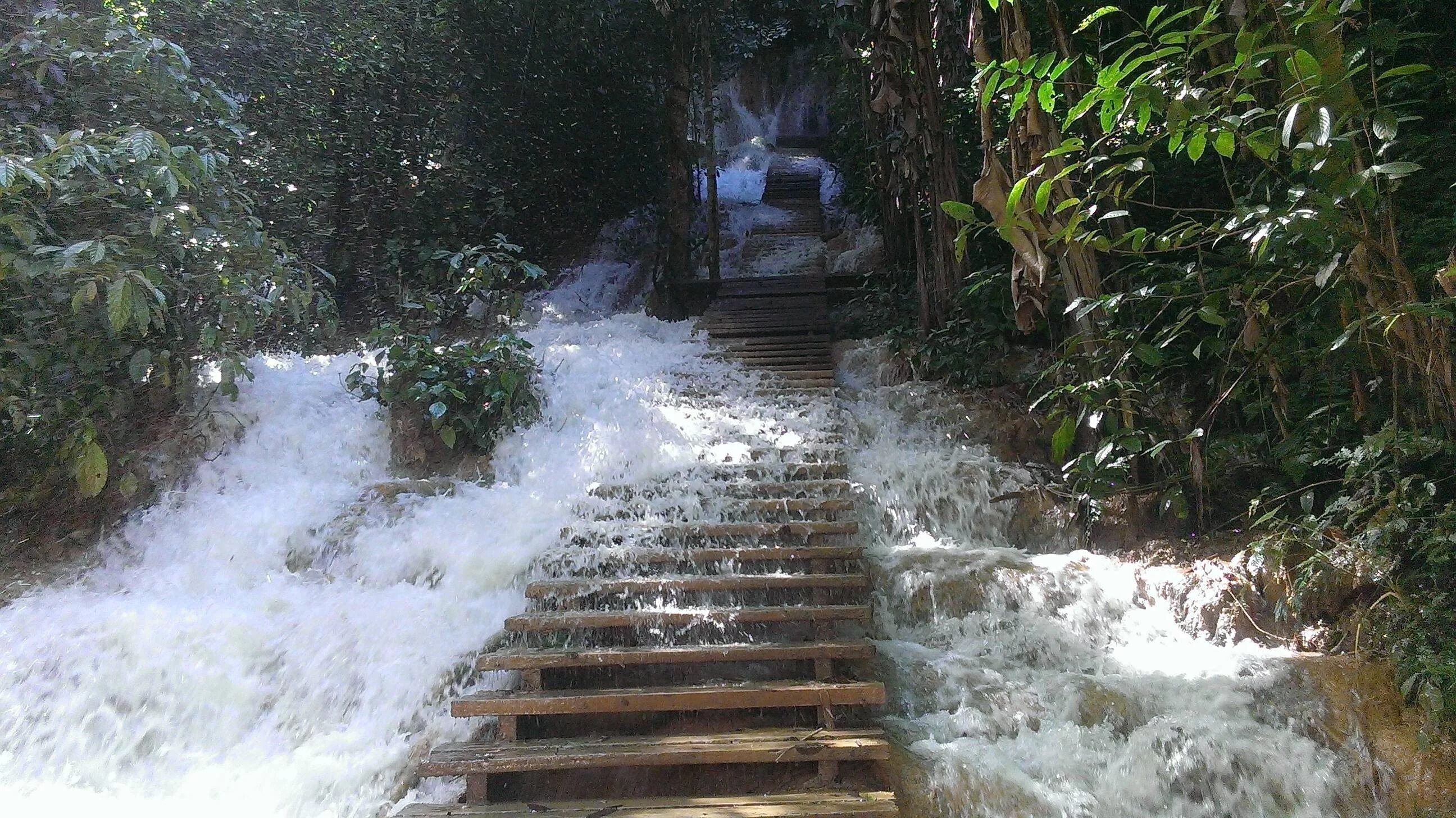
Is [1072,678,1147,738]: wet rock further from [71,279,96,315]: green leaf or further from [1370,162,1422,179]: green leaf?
[71,279,96,315]: green leaf

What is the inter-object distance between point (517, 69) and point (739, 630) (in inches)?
338

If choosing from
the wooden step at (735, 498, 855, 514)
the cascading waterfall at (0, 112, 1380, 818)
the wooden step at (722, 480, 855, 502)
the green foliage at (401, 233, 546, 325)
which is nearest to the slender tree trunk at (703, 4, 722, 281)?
the green foliage at (401, 233, 546, 325)

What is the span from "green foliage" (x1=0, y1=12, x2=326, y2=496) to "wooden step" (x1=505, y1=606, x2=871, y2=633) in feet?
9.53

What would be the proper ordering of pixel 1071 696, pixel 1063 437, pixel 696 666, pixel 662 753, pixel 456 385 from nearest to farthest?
1. pixel 662 753
2. pixel 1071 696
3. pixel 696 666
4. pixel 1063 437
5. pixel 456 385

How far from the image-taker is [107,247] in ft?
15.0

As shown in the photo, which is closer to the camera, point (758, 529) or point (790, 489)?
point (758, 529)

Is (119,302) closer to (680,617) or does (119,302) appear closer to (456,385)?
(456,385)

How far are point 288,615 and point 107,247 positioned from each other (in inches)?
101

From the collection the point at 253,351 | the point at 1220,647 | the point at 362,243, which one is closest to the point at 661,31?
the point at 362,243

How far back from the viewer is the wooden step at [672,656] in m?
3.27

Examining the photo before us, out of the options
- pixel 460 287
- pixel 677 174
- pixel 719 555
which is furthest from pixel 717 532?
pixel 677 174

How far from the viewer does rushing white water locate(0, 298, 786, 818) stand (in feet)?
10.2

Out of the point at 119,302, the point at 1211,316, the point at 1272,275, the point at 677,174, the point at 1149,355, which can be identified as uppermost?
the point at 677,174

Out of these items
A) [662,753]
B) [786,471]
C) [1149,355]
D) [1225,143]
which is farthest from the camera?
[786,471]
